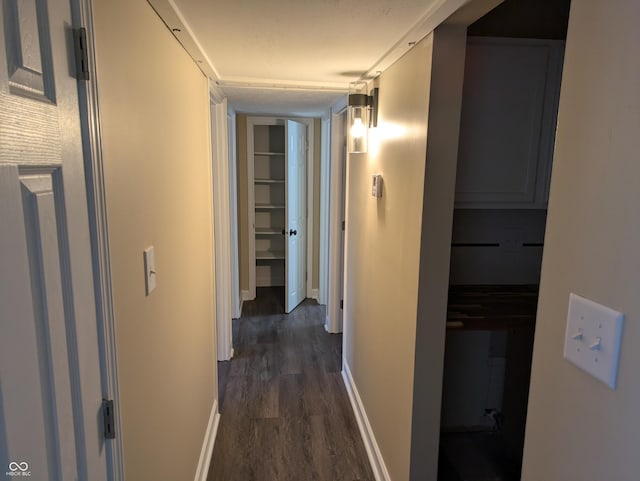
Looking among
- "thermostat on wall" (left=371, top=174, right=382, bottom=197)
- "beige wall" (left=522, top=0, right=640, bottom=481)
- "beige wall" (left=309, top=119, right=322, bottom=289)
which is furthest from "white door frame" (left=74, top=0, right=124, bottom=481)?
"beige wall" (left=309, top=119, right=322, bottom=289)

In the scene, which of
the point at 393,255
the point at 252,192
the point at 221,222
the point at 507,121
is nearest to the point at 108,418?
the point at 393,255

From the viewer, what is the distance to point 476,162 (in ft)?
5.74

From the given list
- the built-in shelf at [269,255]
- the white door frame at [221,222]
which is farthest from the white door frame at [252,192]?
the white door frame at [221,222]

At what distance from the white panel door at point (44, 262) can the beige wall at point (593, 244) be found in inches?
36.3

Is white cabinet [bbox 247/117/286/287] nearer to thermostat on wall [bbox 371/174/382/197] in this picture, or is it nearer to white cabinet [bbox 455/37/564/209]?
thermostat on wall [bbox 371/174/382/197]

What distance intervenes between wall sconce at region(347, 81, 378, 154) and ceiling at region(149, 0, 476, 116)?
145 mm

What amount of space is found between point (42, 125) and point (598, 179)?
3.07ft

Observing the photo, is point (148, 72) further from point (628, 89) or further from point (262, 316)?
point (262, 316)

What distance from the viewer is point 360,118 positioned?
2326 mm

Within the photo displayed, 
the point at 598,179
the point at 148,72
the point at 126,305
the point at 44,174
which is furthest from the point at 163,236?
the point at 598,179

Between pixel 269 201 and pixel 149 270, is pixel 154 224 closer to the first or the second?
pixel 149 270

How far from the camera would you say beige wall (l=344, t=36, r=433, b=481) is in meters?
1.62

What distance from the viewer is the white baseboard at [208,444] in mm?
2058

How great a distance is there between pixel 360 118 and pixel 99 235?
1753 mm
